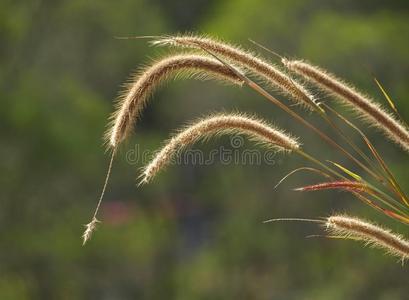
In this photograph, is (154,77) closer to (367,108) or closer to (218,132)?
(218,132)

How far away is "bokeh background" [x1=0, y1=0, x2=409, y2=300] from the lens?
15.4 metres

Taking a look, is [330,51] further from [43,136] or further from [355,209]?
[43,136]

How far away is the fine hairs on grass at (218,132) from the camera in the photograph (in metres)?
2.52

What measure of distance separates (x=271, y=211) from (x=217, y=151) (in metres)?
1.66

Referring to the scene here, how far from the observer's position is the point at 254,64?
8.43 feet

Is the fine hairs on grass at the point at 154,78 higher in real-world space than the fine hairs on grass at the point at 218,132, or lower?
higher

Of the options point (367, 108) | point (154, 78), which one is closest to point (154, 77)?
point (154, 78)

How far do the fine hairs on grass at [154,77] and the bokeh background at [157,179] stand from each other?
38.4ft

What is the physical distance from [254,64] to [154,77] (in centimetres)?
30

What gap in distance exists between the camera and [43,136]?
15719mm

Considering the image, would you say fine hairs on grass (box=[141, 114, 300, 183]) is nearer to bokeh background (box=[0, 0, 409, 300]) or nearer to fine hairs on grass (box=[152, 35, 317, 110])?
fine hairs on grass (box=[152, 35, 317, 110])

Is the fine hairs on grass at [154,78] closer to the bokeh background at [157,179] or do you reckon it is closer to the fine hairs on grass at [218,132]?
the fine hairs on grass at [218,132]

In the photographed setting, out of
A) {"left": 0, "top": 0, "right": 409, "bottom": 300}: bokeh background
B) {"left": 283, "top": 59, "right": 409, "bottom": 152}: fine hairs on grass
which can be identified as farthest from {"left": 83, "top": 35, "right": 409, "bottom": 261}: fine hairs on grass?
{"left": 0, "top": 0, "right": 409, "bottom": 300}: bokeh background

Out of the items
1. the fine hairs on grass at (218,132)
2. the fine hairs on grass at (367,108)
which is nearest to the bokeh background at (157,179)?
the fine hairs on grass at (367,108)
